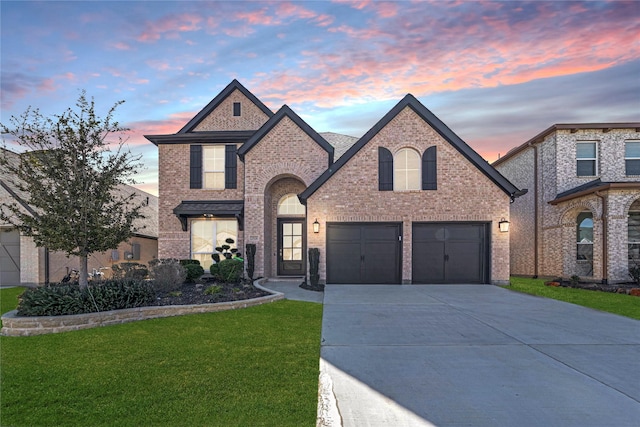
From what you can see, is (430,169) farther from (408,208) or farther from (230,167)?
(230,167)

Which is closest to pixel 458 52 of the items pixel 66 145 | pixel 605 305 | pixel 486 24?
pixel 486 24

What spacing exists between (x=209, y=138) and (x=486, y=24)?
11.6 m

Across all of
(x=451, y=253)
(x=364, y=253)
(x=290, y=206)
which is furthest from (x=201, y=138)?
(x=451, y=253)

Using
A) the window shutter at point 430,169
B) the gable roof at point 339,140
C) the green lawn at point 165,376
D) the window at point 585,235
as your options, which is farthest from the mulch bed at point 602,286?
the gable roof at point 339,140

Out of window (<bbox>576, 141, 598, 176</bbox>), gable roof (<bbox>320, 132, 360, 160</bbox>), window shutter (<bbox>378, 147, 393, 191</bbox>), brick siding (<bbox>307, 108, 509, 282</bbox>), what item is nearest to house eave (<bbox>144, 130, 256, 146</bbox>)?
brick siding (<bbox>307, 108, 509, 282</bbox>)

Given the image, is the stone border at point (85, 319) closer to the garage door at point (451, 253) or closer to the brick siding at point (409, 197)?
the brick siding at point (409, 197)

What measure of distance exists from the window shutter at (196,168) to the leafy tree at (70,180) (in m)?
7.05

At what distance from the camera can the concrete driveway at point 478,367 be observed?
11.5 feet

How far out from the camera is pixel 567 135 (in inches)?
607

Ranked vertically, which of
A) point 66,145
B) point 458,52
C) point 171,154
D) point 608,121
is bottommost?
point 66,145

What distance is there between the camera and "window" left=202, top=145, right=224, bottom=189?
15758mm

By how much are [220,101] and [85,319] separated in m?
12.3

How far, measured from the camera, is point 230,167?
51.4 feet

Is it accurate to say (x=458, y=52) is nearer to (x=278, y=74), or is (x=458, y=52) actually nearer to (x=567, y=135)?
(x=278, y=74)
